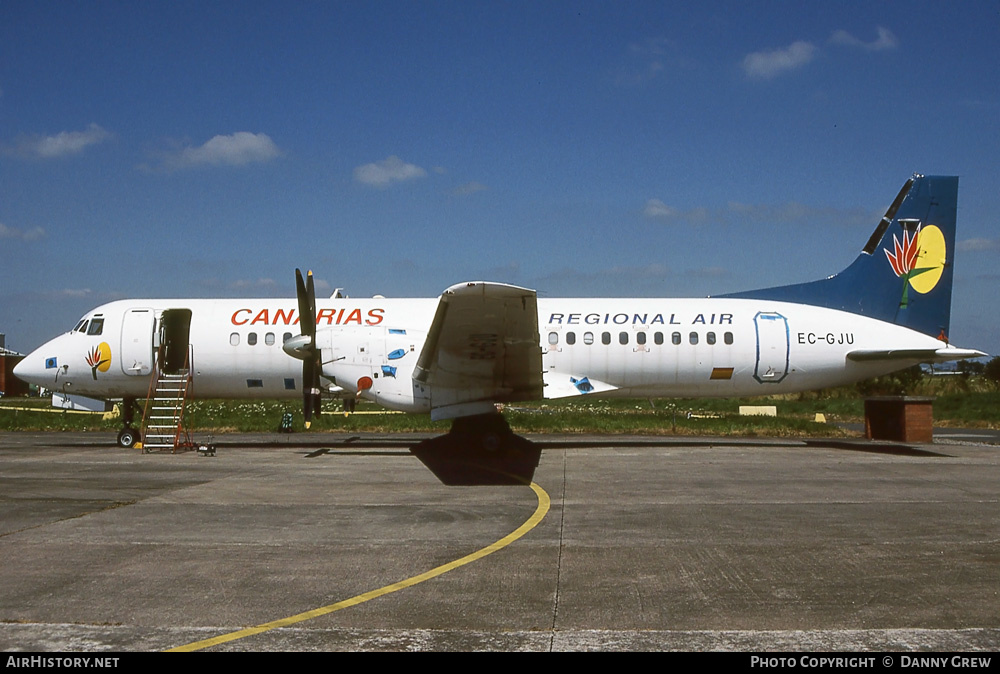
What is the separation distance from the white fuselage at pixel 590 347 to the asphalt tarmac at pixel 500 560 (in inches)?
163

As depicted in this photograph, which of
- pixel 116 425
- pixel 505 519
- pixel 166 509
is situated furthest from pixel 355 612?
pixel 116 425

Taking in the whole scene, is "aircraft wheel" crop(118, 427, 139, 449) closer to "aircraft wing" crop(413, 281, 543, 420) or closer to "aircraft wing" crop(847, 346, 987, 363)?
"aircraft wing" crop(413, 281, 543, 420)

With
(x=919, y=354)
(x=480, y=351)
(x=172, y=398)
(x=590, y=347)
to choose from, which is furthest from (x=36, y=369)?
(x=919, y=354)

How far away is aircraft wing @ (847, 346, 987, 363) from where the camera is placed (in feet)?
58.1

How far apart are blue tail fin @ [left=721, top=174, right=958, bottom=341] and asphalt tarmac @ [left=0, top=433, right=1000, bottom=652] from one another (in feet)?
18.6

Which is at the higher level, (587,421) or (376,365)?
(376,365)

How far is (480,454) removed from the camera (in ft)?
55.8

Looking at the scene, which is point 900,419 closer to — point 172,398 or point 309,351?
point 309,351

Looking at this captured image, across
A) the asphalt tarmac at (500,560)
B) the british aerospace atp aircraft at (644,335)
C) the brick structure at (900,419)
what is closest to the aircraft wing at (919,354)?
the british aerospace atp aircraft at (644,335)

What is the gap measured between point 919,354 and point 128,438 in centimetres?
1903

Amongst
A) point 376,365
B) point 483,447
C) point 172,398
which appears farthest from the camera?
point 172,398

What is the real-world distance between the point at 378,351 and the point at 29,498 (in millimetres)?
6982

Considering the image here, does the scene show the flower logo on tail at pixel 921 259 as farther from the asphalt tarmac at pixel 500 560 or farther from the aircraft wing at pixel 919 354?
the asphalt tarmac at pixel 500 560

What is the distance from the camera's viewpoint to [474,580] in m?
6.95
